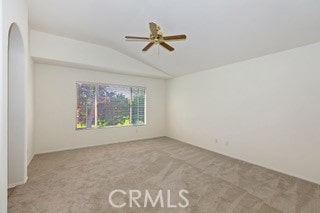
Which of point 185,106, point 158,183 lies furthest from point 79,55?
point 158,183

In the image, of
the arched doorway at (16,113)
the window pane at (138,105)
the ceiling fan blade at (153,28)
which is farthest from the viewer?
the window pane at (138,105)

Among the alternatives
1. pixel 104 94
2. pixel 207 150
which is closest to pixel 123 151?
pixel 104 94

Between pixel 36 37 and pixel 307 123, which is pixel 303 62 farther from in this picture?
pixel 36 37

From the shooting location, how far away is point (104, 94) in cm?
541

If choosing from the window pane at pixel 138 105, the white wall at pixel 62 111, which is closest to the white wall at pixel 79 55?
the white wall at pixel 62 111

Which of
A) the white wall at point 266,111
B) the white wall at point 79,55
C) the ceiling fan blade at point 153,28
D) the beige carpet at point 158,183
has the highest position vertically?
the white wall at point 79,55

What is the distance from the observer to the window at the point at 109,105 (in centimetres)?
505

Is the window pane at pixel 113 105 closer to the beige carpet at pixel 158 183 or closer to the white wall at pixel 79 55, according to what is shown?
the white wall at pixel 79 55

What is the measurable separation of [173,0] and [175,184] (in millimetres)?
3096

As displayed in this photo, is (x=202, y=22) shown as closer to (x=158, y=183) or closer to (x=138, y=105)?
(x=158, y=183)

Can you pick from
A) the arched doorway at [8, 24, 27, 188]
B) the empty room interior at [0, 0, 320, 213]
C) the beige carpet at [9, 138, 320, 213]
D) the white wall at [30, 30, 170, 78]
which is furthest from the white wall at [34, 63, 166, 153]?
the arched doorway at [8, 24, 27, 188]

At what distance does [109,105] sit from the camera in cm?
551

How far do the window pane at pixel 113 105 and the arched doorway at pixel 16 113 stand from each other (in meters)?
2.65

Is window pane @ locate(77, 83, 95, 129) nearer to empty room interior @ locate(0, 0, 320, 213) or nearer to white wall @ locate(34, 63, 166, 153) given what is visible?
empty room interior @ locate(0, 0, 320, 213)
